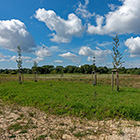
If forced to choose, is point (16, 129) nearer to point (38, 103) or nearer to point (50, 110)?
point (50, 110)

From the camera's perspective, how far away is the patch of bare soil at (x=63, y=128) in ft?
14.6

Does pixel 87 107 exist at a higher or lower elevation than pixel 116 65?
lower

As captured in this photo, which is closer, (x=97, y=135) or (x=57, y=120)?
(x=97, y=135)

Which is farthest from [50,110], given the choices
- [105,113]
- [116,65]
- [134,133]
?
[116,65]

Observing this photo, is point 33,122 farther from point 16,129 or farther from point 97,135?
point 97,135

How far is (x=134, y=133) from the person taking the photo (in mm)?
4672

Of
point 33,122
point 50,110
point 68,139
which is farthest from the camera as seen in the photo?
point 50,110

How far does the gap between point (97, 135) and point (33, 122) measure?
320 centimetres

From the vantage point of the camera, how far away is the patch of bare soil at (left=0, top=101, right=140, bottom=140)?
446 cm

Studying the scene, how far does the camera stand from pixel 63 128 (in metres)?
5.16

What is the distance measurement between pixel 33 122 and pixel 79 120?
233 cm

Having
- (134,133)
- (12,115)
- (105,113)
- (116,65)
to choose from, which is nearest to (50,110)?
(12,115)

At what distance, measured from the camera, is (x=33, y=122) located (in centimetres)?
580

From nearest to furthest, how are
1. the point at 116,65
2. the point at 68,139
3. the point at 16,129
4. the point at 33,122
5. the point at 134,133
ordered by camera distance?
the point at 68,139, the point at 134,133, the point at 16,129, the point at 33,122, the point at 116,65
